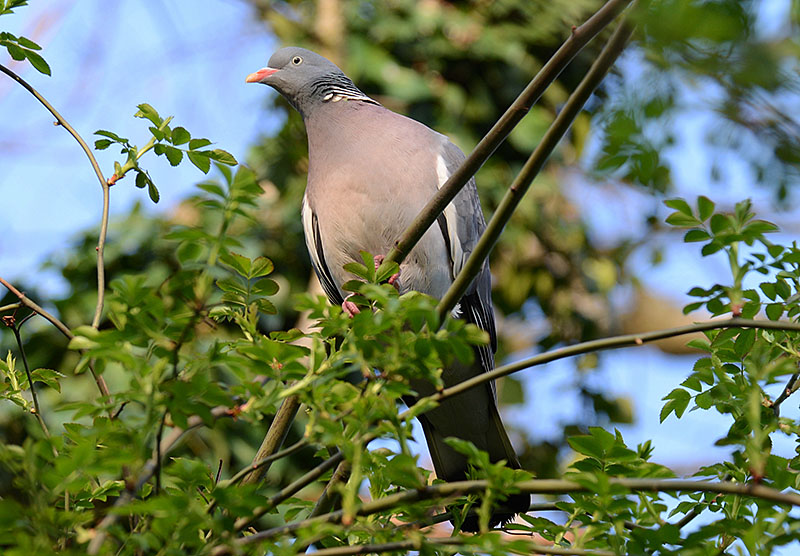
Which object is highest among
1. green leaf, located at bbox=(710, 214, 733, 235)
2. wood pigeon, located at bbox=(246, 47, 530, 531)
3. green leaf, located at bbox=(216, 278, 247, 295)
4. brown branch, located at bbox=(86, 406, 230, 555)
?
wood pigeon, located at bbox=(246, 47, 530, 531)

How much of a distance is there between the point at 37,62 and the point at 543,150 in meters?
0.96

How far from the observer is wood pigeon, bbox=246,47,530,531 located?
2484 millimetres

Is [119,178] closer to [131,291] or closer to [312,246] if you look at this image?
[131,291]

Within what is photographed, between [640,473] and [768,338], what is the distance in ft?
1.22

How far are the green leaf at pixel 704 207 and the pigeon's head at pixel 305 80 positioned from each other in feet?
5.67

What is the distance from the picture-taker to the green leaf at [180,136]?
142 cm

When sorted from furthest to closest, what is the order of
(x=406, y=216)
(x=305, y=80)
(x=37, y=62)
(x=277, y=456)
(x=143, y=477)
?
(x=305, y=80)
(x=406, y=216)
(x=37, y=62)
(x=277, y=456)
(x=143, y=477)

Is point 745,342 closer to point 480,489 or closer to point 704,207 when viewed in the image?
point 704,207

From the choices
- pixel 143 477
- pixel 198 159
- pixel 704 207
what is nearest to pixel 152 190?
pixel 198 159

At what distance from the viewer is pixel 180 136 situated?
56.1 inches

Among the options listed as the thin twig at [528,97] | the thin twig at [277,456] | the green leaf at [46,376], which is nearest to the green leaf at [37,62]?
the green leaf at [46,376]

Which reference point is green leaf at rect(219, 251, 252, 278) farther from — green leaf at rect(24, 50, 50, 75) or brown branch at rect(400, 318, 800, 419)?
green leaf at rect(24, 50, 50, 75)

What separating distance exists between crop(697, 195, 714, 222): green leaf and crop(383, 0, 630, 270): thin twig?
0.29m

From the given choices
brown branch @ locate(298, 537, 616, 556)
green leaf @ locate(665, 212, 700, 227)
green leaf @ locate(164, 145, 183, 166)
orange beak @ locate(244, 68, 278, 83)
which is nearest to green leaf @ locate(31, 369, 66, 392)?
green leaf @ locate(164, 145, 183, 166)
